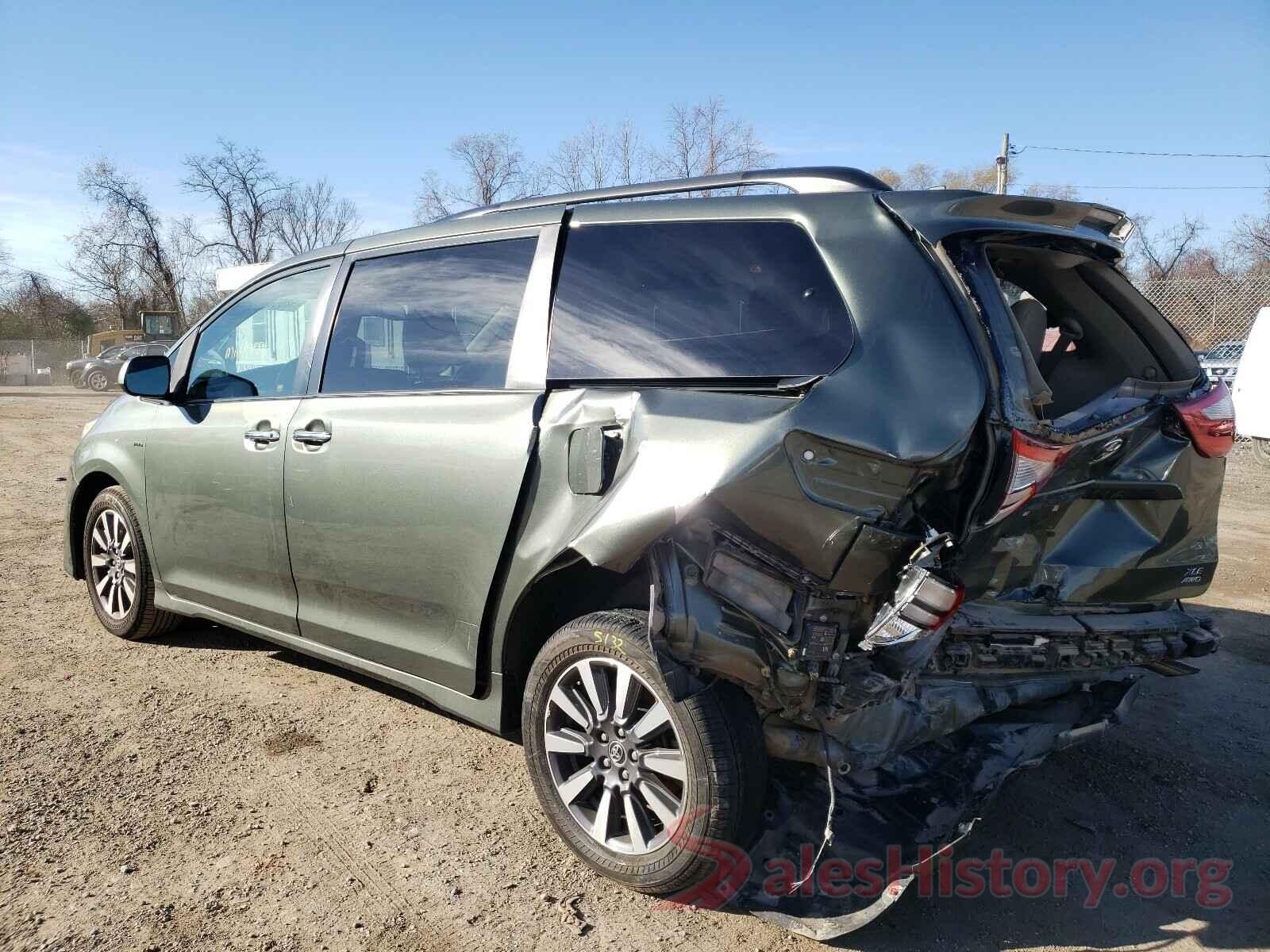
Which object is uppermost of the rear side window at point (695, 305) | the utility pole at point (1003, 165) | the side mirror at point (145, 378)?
the utility pole at point (1003, 165)

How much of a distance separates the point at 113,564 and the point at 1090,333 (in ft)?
15.8

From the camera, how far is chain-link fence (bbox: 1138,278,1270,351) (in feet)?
40.1

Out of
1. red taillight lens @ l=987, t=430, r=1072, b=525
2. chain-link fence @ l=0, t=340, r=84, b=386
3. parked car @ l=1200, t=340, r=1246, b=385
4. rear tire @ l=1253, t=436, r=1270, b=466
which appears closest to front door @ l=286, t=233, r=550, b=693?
red taillight lens @ l=987, t=430, r=1072, b=525

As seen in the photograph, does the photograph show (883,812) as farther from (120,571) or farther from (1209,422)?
(120,571)

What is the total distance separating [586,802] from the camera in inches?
108

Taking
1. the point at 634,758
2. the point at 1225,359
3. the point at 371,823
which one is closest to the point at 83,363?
the point at 1225,359

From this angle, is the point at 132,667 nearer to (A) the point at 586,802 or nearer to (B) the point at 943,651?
(A) the point at 586,802

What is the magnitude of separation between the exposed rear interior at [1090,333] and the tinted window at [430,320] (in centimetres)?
170

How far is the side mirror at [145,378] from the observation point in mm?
4250

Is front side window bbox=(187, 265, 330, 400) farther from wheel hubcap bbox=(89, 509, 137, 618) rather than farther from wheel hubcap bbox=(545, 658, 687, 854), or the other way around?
wheel hubcap bbox=(545, 658, 687, 854)

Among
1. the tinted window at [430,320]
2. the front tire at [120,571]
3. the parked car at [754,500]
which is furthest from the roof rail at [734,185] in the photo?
the front tire at [120,571]

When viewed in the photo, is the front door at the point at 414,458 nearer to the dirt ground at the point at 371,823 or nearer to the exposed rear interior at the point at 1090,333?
the dirt ground at the point at 371,823

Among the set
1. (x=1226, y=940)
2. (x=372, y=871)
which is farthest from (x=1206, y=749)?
(x=372, y=871)

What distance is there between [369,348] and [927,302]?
7.20ft
